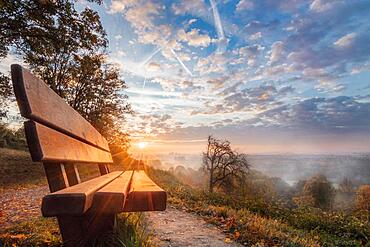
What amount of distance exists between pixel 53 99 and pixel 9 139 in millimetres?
33066

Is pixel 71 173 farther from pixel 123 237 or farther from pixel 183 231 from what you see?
pixel 183 231

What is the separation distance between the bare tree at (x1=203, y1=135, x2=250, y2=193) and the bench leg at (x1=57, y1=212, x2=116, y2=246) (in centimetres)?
3068

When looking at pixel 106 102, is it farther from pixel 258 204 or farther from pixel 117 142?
pixel 258 204

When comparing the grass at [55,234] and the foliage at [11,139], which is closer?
the grass at [55,234]

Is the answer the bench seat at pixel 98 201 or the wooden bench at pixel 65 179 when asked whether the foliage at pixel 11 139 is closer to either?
the wooden bench at pixel 65 179

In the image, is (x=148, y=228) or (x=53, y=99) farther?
(x=148, y=228)

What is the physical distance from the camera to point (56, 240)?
277 centimetres

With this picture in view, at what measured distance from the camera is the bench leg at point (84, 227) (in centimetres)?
193

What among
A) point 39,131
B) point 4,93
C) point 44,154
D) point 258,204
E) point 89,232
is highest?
point 4,93

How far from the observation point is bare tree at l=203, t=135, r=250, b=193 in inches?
1271

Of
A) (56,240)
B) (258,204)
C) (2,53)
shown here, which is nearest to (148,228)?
(56,240)

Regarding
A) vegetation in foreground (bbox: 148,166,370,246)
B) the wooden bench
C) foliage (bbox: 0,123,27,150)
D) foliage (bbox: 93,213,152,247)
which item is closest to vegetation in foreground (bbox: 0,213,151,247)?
foliage (bbox: 93,213,152,247)

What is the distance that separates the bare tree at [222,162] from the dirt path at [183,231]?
27642mm

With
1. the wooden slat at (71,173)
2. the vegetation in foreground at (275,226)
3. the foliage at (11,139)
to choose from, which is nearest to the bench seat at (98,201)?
the wooden slat at (71,173)
